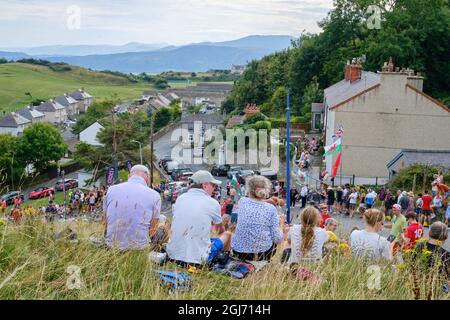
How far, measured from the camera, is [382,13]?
2122 inches

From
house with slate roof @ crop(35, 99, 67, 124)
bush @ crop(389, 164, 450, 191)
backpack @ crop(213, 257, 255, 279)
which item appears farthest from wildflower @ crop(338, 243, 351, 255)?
house with slate roof @ crop(35, 99, 67, 124)

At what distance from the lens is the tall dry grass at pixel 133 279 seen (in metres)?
4.86

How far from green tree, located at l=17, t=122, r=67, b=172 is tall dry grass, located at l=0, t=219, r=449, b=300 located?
231 ft

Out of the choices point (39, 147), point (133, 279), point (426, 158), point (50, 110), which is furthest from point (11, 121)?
point (133, 279)

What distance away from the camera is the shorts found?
625cm

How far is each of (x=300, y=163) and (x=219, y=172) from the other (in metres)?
10.8

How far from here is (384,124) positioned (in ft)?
107

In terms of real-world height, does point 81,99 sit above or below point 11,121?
below

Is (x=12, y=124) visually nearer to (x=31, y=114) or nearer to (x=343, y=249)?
(x=31, y=114)

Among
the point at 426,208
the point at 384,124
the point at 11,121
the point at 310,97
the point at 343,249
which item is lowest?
the point at 11,121

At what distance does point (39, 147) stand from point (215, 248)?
237 feet

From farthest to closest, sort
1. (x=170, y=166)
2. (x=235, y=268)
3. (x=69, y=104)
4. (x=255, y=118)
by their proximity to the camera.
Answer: (x=69, y=104)
(x=255, y=118)
(x=170, y=166)
(x=235, y=268)

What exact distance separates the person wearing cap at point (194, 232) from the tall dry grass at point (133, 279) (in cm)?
26

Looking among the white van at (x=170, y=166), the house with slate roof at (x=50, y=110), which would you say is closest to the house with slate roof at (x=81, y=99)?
the house with slate roof at (x=50, y=110)
